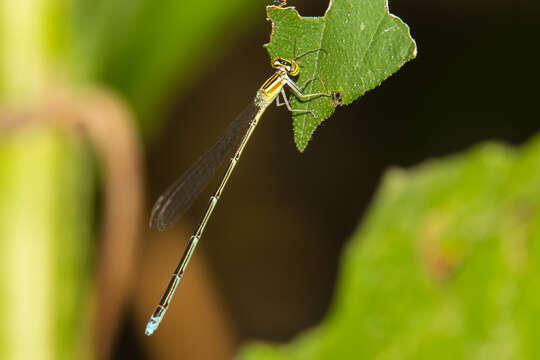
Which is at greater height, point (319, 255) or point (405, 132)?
point (405, 132)

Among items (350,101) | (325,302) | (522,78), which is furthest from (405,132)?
(350,101)

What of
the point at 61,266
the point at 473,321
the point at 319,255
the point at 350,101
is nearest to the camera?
the point at 350,101

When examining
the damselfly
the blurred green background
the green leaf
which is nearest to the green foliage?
the blurred green background

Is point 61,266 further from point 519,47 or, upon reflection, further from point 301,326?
point 519,47

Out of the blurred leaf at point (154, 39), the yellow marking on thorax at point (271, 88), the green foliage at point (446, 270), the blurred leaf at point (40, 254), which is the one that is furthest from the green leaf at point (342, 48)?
the blurred leaf at point (154, 39)

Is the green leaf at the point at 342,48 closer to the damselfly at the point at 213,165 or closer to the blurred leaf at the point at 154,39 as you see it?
the damselfly at the point at 213,165

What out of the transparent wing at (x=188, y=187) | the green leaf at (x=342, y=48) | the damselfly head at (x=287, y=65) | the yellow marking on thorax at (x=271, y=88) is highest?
the green leaf at (x=342, y=48)

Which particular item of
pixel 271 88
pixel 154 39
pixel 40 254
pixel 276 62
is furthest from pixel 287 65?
pixel 154 39

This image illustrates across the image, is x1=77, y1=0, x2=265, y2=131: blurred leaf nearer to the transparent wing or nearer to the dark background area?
the dark background area
